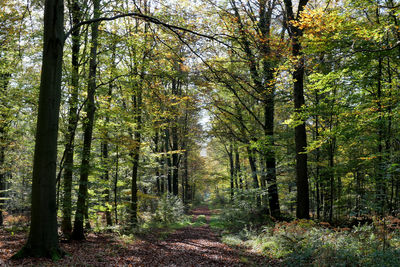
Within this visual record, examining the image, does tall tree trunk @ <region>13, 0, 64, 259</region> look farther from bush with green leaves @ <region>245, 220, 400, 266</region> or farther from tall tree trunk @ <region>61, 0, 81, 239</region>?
bush with green leaves @ <region>245, 220, 400, 266</region>

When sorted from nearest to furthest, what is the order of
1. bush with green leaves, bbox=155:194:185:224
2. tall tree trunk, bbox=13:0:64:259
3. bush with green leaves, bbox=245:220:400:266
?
bush with green leaves, bbox=245:220:400:266 → tall tree trunk, bbox=13:0:64:259 → bush with green leaves, bbox=155:194:185:224

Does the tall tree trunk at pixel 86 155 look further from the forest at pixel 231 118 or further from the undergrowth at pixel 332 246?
the undergrowth at pixel 332 246

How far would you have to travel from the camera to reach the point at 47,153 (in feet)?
17.8

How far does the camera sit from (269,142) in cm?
1174

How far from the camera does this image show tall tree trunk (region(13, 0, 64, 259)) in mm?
5293

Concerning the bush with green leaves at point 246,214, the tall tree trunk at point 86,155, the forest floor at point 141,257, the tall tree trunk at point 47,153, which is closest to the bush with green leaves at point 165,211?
the bush with green leaves at point 246,214

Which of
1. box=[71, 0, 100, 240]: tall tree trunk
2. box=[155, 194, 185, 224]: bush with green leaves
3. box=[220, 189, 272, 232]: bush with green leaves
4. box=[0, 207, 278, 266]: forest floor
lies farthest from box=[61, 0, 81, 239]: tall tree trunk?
box=[155, 194, 185, 224]: bush with green leaves

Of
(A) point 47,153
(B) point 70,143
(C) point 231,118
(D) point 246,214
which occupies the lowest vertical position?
(D) point 246,214

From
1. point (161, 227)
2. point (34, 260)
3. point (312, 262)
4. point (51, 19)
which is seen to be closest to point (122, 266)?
point (34, 260)

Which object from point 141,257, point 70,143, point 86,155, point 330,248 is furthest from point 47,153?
point 330,248

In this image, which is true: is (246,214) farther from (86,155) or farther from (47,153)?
(47,153)

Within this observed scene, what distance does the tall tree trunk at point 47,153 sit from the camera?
5293mm

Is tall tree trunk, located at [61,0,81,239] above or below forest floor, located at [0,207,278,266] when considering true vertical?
above

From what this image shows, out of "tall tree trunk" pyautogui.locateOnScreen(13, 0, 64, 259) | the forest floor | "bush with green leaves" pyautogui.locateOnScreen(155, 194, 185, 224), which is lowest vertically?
"bush with green leaves" pyautogui.locateOnScreen(155, 194, 185, 224)
